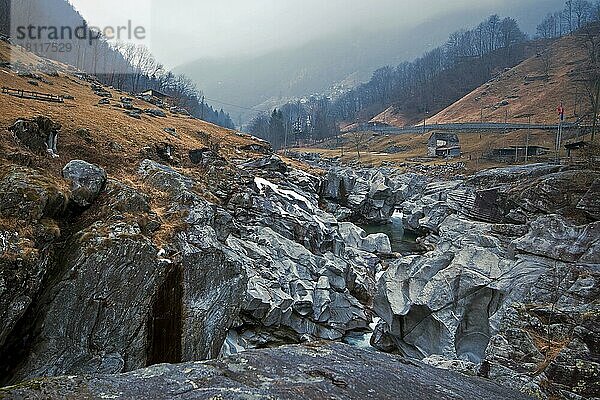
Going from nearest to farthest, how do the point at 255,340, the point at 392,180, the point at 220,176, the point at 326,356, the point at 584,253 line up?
the point at 326,356 → the point at 584,253 → the point at 255,340 → the point at 220,176 → the point at 392,180

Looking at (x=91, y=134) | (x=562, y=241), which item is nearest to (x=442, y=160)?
(x=562, y=241)

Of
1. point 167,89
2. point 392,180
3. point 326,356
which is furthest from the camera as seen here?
point 167,89

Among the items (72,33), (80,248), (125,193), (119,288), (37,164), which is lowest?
(119,288)

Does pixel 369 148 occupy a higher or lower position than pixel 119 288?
higher

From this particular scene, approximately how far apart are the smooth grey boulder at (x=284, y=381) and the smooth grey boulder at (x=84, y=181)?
15239 millimetres

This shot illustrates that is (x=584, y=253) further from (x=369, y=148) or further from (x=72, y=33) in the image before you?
(x=72, y=33)

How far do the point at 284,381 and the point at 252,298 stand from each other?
22570 millimetres

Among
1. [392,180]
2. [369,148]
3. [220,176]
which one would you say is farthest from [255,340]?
[369,148]

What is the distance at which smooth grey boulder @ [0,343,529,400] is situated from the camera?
6.79 m

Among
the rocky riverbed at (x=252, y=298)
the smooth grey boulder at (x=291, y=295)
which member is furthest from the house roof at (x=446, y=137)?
the smooth grey boulder at (x=291, y=295)

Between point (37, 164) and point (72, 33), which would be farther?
point (72, 33)

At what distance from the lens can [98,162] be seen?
1207 inches

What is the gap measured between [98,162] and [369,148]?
13664 cm

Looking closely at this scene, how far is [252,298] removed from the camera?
97.2 feet
